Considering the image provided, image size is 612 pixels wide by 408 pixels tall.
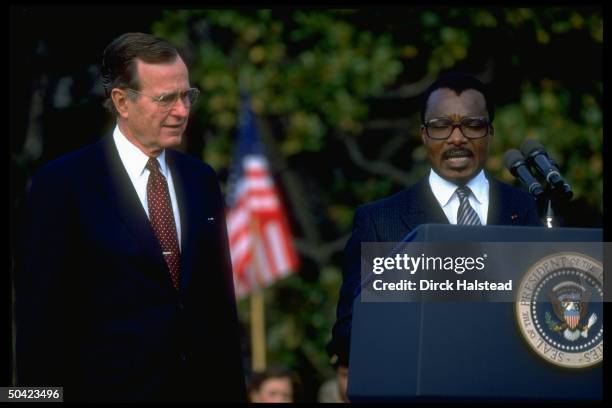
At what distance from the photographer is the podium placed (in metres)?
4.10

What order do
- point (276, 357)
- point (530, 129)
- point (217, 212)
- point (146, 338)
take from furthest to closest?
point (276, 357), point (530, 129), point (217, 212), point (146, 338)

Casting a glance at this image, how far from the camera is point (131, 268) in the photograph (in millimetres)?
5055

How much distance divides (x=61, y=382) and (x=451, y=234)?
1.67m

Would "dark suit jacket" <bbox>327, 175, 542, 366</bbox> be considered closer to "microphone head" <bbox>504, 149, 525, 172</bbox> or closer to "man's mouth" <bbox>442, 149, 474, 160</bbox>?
"man's mouth" <bbox>442, 149, 474, 160</bbox>

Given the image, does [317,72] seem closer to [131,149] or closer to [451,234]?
[131,149]

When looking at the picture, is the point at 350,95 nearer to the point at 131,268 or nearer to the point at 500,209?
the point at 500,209

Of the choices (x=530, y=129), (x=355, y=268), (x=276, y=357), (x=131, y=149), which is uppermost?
(x=530, y=129)

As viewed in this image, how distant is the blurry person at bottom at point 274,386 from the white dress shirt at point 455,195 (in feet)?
11.8

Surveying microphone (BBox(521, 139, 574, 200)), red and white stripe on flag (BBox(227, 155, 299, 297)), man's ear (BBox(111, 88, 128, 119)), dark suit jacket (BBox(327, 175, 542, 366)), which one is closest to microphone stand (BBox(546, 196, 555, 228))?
microphone (BBox(521, 139, 574, 200))

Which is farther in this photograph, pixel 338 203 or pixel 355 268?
pixel 338 203

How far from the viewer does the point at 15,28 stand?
8.45m

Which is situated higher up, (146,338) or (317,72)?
(317,72)

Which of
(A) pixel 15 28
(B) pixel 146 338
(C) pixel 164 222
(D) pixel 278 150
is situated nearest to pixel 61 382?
(B) pixel 146 338

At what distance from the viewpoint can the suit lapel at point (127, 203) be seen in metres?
5.07
